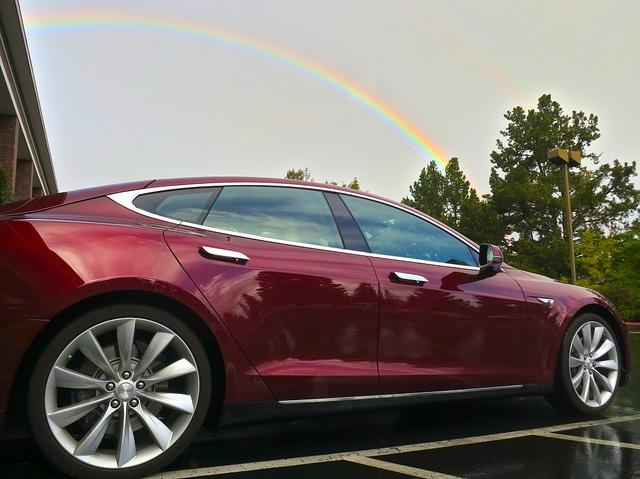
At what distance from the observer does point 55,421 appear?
2.36 m

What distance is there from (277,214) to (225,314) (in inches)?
29.2

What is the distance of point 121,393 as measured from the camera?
249 centimetres

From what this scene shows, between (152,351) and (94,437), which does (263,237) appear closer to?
(152,351)

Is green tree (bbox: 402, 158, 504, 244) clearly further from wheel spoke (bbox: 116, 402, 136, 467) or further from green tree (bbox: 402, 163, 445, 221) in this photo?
wheel spoke (bbox: 116, 402, 136, 467)

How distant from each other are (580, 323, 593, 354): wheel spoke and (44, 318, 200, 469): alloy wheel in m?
2.93

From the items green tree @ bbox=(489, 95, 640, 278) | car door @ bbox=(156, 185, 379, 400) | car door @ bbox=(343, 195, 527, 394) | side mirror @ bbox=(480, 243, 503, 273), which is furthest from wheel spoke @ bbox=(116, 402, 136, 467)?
green tree @ bbox=(489, 95, 640, 278)

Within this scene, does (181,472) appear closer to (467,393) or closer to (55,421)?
(55,421)

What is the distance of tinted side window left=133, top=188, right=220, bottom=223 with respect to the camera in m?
2.87

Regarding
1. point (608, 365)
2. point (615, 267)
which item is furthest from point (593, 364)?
point (615, 267)

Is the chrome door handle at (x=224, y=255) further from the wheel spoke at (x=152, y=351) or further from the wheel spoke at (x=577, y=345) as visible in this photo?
the wheel spoke at (x=577, y=345)

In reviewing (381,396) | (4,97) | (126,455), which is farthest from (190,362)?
(4,97)

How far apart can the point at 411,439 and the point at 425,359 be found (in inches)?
20.3

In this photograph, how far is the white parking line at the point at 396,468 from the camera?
2.64 m

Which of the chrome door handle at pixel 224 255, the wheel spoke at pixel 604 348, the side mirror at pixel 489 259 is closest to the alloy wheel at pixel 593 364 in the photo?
the wheel spoke at pixel 604 348
